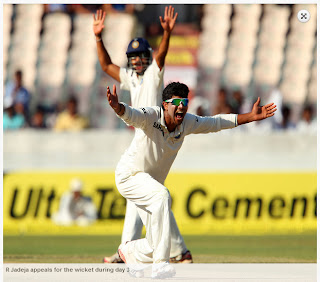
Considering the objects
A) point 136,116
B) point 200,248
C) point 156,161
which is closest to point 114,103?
point 136,116

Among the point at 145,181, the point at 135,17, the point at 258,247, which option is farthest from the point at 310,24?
the point at 145,181

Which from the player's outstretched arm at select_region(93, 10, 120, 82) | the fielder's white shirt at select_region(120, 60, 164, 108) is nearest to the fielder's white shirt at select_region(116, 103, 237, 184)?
the fielder's white shirt at select_region(120, 60, 164, 108)

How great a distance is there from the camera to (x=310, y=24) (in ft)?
59.1

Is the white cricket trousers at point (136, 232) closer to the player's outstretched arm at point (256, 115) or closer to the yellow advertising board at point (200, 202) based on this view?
the player's outstretched arm at point (256, 115)

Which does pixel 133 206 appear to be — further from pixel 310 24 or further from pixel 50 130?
pixel 310 24

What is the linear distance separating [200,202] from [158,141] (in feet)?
19.7

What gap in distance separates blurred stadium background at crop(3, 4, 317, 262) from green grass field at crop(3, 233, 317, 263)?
224 mm

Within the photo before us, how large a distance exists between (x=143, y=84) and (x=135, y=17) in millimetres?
10049

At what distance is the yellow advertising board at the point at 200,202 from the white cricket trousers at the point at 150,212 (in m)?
5.56

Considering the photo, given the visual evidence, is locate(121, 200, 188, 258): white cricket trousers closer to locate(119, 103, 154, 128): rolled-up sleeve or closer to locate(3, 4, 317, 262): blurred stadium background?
locate(119, 103, 154, 128): rolled-up sleeve

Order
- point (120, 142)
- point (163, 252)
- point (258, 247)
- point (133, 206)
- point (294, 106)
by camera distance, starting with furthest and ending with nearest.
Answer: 1. point (294, 106)
2. point (120, 142)
3. point (258, 247)
4. point (133, 206)
5. point (163, 252)

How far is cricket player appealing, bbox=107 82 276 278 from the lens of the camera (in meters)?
6.63

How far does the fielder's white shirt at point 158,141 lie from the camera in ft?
22.4

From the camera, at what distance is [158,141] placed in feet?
22.9
